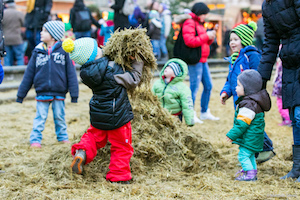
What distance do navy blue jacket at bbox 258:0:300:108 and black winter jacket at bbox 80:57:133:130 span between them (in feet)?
5.29

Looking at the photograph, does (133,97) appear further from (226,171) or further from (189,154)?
(226,171)

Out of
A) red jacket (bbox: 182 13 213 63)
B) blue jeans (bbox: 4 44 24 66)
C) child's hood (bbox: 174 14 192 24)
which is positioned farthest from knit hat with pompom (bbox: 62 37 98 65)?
blue jeans (bbox: 4 44 24 66)

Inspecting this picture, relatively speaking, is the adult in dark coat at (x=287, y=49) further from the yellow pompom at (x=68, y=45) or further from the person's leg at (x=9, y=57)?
the person's leg at (x=9, y=57)

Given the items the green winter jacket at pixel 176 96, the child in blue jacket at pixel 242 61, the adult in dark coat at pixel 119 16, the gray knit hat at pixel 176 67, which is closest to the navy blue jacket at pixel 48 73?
the green winter jacket at pixel 176 96

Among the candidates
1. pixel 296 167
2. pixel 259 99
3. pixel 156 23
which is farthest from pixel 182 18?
pixel 156 23

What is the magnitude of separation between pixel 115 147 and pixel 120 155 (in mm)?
110

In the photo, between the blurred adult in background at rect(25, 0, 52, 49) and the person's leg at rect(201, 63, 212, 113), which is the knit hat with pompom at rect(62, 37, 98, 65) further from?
the blurred adult in background at rect(25, 0, 52, 49)

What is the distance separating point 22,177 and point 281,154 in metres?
3.35

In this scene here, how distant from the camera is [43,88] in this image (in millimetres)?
5594

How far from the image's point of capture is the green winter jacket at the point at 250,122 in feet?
13.6

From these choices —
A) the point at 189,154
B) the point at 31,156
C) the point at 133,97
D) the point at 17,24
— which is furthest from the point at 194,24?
the point at 17,24

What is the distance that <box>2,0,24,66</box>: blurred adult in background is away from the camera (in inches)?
411

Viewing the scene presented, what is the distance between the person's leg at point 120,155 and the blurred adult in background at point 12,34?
23.8 ft

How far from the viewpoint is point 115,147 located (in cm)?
420
